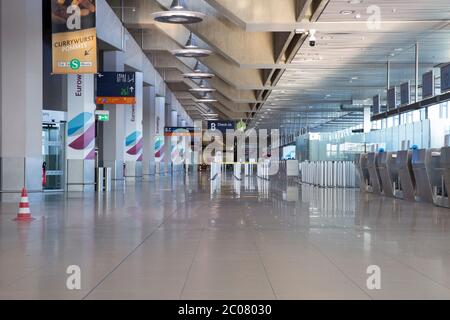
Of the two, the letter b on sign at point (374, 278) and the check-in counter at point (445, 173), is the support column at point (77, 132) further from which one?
the letter b on sign at point (374, 278)

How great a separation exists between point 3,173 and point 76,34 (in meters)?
5.69

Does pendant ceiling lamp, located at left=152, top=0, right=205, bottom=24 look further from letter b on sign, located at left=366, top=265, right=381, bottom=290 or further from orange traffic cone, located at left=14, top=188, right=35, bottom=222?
letter b on sign, located at left=366, top=265, right=381, bottom=290

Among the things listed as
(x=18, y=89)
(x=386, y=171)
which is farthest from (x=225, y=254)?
(x=386, y=171)

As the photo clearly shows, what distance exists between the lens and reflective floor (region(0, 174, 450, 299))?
6.64m

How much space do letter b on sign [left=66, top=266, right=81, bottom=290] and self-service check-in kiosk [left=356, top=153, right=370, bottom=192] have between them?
2195 cm

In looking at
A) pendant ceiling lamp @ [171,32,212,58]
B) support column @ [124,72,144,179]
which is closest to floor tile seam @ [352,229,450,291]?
pendant ceiling lamp @ [171,32,212,58]

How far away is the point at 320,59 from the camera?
26.9m

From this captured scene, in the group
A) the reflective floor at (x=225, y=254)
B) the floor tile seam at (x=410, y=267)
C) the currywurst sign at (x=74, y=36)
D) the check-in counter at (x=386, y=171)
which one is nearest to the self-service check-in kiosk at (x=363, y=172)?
the check-in counter at (x=386, y=171)

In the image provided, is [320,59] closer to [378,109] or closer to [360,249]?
[378,109]

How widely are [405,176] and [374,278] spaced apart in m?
16.0

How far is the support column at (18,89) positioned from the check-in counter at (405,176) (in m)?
12.2

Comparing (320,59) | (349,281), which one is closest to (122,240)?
(349,281)

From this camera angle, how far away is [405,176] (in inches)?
893
